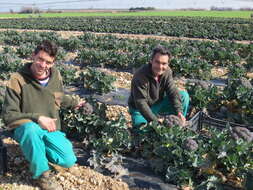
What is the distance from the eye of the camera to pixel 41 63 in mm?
3676

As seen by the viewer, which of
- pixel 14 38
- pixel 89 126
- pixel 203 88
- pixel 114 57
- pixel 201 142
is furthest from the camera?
pixel 14 38

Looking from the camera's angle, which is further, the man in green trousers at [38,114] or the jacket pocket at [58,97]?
the jacket pocket at [58,97]

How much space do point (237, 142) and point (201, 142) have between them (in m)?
0.48

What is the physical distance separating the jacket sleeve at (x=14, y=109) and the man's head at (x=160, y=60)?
1.87m

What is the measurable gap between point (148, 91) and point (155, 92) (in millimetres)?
119

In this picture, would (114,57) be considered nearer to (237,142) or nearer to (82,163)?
(82,163)

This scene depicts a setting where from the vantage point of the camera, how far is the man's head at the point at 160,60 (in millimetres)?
4445

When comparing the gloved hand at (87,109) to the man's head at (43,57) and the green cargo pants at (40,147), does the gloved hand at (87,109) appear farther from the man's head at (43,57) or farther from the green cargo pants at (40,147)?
the man's head at (43,57)

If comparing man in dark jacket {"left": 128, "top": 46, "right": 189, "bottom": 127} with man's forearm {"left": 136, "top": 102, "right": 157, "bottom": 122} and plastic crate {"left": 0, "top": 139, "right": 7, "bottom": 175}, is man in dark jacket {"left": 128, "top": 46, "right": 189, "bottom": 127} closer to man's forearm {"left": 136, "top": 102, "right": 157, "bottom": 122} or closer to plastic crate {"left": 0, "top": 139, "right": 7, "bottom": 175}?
man's forearm {"left": 136, "top": 102, "right": 157, "bottom": 122}

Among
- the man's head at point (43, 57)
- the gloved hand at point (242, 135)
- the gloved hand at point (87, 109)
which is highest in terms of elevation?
the man's head at point (43, 57)

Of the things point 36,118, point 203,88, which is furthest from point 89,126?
point 203,88

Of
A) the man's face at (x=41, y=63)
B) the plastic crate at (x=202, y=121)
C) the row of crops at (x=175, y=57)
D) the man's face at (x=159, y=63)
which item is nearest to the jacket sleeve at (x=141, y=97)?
the man's face at (x=159, y=63)

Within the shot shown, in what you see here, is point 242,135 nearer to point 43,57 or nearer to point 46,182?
point 46,182

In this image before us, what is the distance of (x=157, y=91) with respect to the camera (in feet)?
16.1
